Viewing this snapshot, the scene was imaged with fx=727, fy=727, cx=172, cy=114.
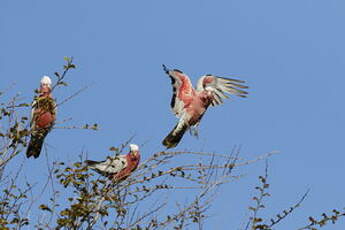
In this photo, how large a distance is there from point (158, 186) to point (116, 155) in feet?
1.48

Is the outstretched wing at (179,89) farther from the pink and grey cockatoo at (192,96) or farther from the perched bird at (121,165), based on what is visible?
the perched bird at (121,165)

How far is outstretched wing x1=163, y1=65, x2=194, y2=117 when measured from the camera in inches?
354

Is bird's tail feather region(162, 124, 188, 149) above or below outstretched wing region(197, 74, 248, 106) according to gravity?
below

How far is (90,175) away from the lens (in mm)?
5582

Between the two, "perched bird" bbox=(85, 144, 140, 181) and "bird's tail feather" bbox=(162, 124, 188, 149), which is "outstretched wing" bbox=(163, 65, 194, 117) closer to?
"bird's tail feather" bbox=(162, 124, 188, 149)

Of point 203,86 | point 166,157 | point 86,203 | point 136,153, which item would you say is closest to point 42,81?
point 136,153

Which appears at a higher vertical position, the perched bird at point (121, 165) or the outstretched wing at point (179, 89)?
the outstretched wing at point (179, 89)

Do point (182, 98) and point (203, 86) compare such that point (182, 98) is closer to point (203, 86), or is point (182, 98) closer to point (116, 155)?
point (203, 86)

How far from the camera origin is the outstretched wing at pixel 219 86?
9.37 m

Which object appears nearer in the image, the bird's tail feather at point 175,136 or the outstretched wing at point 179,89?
the bird's tail feather at point 175,136

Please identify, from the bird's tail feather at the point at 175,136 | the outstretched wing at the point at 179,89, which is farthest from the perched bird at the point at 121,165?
the outstretched wing at the point at 179,89

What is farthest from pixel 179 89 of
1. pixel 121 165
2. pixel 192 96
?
pixel 121 165

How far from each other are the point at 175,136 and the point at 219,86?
1.19 m

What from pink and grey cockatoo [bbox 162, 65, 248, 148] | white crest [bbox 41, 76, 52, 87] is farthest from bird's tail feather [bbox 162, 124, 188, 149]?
white crest [bbox 41, 76, 52, 87]
